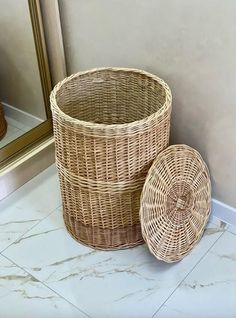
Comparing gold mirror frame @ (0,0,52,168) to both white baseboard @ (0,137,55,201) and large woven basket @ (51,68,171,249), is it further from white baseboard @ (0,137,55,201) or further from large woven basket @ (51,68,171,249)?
large woven basket @ (51,68,171,249)

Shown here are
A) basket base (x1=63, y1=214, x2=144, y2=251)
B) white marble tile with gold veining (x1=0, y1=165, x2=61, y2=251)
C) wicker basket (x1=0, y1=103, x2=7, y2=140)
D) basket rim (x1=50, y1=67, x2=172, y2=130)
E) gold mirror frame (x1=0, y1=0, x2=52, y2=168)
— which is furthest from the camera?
wicker basket (x1=0, y1=103, x2=7, y2=140)

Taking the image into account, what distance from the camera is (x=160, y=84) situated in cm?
136

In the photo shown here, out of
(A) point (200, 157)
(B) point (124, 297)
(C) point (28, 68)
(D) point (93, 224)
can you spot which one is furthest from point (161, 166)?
(C) point (28, 68)

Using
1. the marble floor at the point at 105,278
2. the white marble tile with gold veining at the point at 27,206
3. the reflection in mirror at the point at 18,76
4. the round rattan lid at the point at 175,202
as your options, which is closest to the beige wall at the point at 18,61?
the reflection in mirror at the point at 18,76

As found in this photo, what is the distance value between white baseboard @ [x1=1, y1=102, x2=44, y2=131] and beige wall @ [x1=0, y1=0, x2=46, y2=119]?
2cm

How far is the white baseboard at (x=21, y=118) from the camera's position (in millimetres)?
1798

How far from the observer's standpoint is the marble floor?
1264 mm

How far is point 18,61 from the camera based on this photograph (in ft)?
5.75

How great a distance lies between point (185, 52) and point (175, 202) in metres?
0.46

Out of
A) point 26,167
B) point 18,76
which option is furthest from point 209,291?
point 18,76

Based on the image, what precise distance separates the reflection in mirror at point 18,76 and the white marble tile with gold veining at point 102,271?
1.52 ft

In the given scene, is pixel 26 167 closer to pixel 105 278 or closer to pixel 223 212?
pixel 105 278

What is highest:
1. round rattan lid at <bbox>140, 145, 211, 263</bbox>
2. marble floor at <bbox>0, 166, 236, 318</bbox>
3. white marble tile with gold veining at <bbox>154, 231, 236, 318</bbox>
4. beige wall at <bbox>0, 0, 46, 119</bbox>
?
beige wall at <bbox>0, 0, 46, 119</bbox>

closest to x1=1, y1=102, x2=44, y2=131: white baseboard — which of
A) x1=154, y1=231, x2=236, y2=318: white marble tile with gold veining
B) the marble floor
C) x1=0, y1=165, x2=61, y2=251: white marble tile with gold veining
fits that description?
x1=0, y1=165, x2=61, y2=251: white marble tile with gold veining
